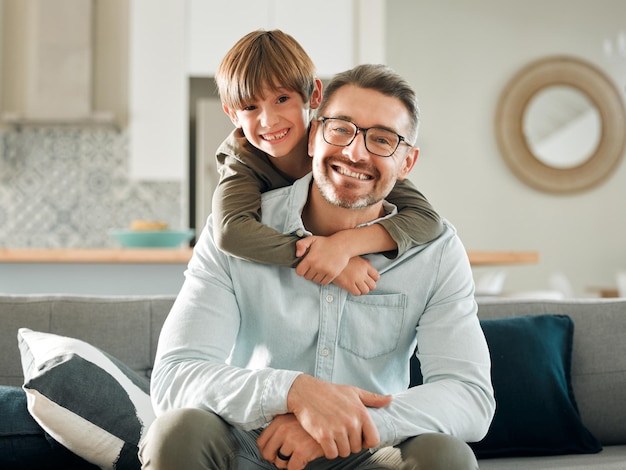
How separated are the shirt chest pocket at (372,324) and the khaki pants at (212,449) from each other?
25 centimetres

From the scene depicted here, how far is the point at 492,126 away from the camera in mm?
6531

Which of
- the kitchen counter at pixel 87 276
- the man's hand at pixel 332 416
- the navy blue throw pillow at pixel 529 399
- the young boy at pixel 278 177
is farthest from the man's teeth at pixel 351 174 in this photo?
the kitchen counter at pixel 87 276

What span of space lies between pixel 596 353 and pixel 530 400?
11.7 inches

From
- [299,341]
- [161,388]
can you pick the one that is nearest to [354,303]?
[299,341]

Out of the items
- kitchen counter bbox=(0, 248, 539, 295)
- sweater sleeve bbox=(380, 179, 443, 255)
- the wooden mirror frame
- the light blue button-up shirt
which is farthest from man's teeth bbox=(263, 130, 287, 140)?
the wooden mirror frame

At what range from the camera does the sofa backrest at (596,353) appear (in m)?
2.01

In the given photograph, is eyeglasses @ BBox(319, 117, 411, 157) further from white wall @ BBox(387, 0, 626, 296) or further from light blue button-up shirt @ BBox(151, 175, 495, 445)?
white wall @ BBox(387, 0, 626, 296)

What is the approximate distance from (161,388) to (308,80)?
2.61 ft

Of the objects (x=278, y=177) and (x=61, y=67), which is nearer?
(x=278, y=177)

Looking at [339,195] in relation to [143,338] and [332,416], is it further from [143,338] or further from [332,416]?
[143,338]

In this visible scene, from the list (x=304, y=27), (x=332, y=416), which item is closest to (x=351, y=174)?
(x=332, y=416)

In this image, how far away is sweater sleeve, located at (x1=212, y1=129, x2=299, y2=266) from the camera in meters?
1.48

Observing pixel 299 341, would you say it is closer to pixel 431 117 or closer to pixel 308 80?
pixel 308 80

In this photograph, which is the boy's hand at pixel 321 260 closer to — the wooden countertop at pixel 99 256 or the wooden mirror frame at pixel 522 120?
the wooden countertop at pixel 99 256
